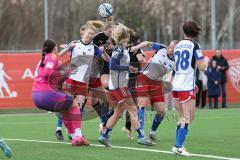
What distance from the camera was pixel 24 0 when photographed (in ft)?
217

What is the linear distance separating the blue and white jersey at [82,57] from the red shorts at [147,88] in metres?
1.26

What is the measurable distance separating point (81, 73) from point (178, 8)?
59083 millimetres

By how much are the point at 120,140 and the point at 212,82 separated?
41.9 ft

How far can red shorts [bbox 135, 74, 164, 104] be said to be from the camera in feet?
50.6

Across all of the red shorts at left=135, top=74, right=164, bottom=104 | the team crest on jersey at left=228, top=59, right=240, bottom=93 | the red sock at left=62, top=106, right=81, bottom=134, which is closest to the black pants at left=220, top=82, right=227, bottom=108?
the team crest on jersey at left=228, top=59, right=240, bottom=93

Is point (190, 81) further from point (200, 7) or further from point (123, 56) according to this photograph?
point (200, 7)

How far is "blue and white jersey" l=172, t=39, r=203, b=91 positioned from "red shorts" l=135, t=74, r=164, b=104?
3.34m

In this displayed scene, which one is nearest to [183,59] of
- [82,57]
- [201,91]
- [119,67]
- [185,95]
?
[185,95]

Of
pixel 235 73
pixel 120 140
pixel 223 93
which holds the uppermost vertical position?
pixel 235 73

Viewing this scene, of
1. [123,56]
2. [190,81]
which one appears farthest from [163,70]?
Answer: [190,81]

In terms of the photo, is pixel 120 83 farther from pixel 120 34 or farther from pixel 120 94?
pixel 120 34

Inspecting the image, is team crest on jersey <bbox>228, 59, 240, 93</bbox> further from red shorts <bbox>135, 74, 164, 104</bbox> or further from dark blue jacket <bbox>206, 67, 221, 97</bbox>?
red shorts <bbox>135, 74, 164, 104</bbox>

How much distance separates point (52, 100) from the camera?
13.5 metres

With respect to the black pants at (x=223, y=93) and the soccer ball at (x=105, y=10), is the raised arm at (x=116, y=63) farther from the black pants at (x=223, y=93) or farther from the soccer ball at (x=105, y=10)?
the black pants at (x=223, y=93)
